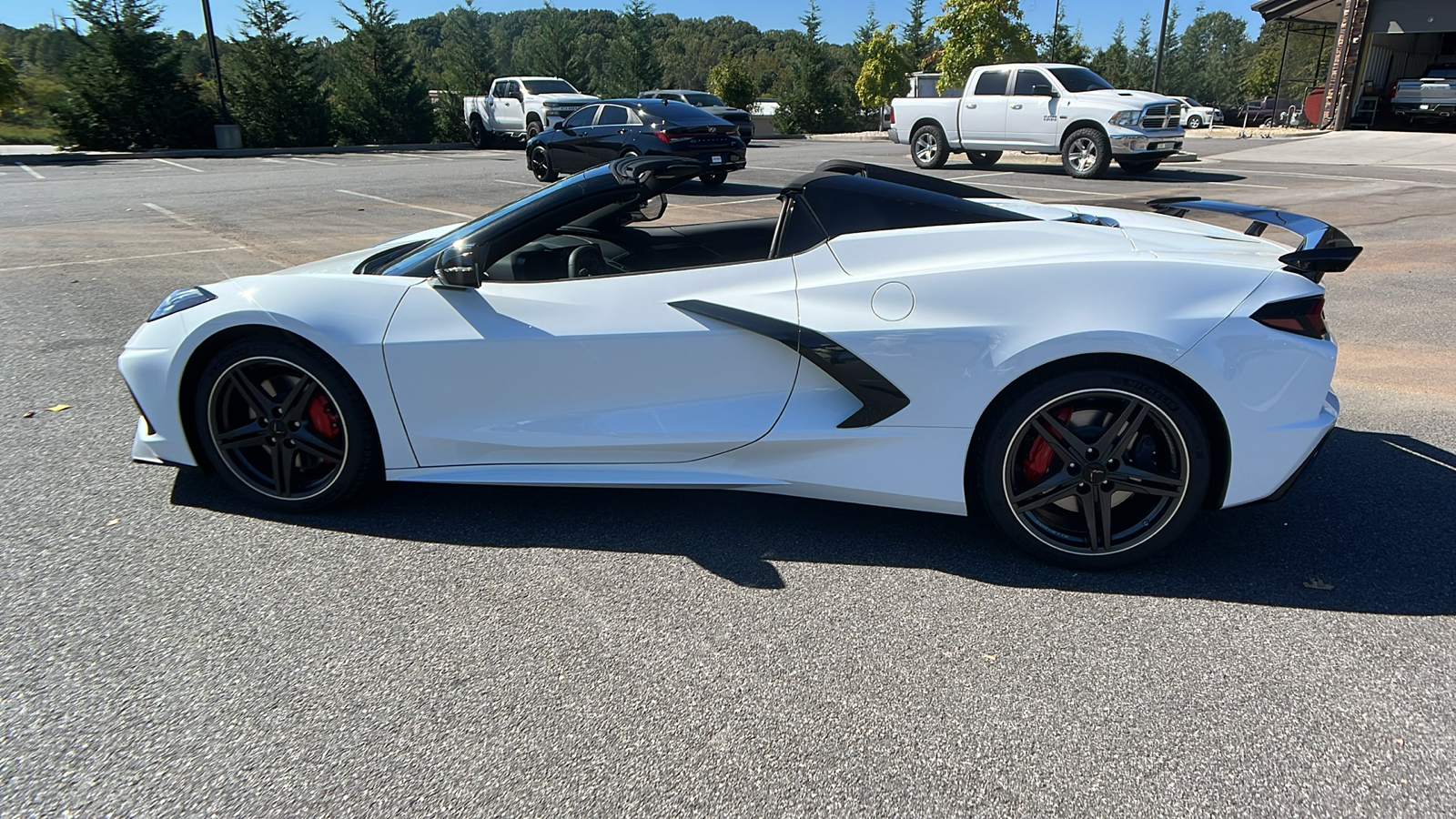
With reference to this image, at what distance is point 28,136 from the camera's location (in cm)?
3038

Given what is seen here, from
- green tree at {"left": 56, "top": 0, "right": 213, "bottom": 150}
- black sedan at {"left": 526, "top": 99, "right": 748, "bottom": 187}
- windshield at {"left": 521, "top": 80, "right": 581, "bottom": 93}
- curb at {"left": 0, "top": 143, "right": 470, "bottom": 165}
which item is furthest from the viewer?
windshield at {"left": 521, "top": 80, "right": 581, "bottom": 93}

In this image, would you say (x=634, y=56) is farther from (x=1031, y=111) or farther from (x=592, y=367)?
(x=592, y=367)

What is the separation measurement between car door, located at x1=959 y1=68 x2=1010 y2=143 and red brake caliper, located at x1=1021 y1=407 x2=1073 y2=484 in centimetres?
1615

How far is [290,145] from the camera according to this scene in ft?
96.4

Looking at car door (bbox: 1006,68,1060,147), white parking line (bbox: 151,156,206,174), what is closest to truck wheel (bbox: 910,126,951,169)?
car door (bbox: 1006,68,1060,147)

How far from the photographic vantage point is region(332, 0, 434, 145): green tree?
3086cm

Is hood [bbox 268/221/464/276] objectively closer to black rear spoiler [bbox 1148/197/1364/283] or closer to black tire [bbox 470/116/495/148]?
black rear spoiler [bbox 1148/197/1364/283]

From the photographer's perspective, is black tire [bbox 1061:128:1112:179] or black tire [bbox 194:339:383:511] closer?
black tire [bbox 194:339:383:511]

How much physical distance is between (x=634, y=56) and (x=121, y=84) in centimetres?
2005

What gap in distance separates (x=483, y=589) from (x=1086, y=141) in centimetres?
1627

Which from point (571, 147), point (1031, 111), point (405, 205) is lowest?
point (405, 205)

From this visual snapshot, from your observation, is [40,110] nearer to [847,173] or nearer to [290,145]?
[290,145]

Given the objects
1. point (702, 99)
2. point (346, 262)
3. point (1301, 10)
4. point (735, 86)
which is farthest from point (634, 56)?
point (346, 262)

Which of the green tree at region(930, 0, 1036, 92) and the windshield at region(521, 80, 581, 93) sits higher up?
the green tree at region(930, 0, 1036, 92)
